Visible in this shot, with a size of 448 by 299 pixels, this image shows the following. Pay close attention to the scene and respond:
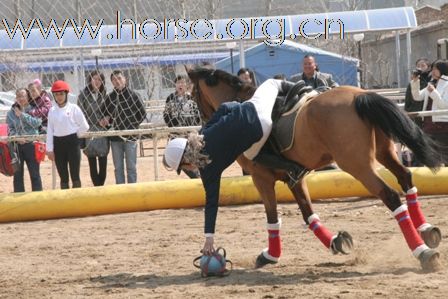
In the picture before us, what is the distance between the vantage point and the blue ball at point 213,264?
276 inches

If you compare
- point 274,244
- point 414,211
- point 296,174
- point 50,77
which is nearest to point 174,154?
point 296,174

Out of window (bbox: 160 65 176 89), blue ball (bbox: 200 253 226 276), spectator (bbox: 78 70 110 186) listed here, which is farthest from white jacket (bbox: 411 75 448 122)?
blue ball (bbox: 200 253 226 276)

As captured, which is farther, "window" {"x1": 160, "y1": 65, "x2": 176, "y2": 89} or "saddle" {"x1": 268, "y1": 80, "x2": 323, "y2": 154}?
"window" {"x1": 160, "y1": 65, "x2": 176, "y2": 89}

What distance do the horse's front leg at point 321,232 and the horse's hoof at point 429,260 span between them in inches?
35.2

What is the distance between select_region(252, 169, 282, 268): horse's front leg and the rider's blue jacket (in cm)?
57

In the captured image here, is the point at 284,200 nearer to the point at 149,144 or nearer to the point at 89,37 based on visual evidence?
the point at 89,37

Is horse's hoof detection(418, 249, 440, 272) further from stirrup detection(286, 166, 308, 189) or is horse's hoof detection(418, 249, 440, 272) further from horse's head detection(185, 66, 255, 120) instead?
horse's head detection(185, 66, 255, 120)

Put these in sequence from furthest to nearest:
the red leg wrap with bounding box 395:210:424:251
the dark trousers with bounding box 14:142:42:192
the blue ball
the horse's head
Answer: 1. the dark trousers with bounding box 14:142:42:192
2. the horse's head
3. the blue ball
4. the red leg wrap with bounding box 395:210:424:251

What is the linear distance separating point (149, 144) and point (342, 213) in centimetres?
1340

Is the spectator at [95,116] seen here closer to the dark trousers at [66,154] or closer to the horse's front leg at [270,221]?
the dark trousers at [66,154]

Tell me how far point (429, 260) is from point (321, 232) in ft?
4.15

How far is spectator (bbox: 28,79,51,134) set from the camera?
42.7 feet

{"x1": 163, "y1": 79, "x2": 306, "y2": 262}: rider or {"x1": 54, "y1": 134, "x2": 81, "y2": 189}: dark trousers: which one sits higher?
{"x1": 163, "y1": 79, "x2": 306, "y2": 262}: rider

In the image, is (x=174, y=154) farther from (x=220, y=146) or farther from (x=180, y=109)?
(x=180, y=109)
